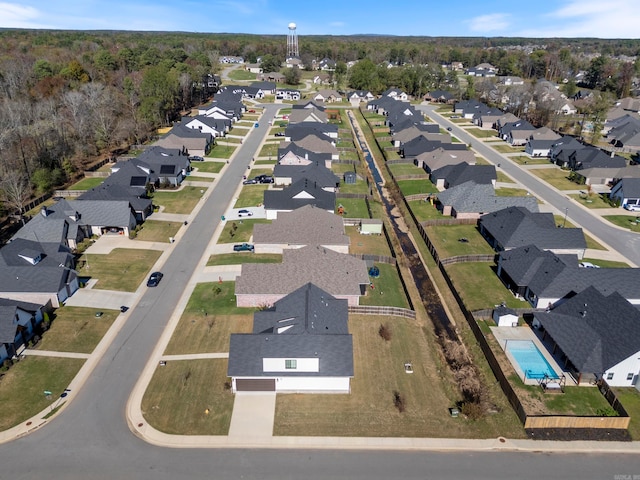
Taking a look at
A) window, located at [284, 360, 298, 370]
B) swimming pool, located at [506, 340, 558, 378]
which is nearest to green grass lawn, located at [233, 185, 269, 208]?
window, located at [284, 360, 298, 370]

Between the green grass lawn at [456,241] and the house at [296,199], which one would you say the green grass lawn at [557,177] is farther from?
the house at [296,199]

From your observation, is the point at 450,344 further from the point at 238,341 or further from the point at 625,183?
the point at 625,183

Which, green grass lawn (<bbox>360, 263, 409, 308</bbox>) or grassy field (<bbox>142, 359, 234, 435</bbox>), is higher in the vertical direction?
green grass lawn (<bbox>360, 263, 409, 308</bbox>)

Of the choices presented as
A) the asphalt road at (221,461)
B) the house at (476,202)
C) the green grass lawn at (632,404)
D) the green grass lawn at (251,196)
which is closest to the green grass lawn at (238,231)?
the green grass lawn at (251,196)

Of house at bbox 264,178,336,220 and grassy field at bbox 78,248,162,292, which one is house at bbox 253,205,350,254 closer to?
house at bbox 264,178,336,220

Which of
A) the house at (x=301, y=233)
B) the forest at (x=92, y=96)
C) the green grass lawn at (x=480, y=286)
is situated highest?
the forest at (x=92, y=96)

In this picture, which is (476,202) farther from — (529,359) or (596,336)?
(596,336)

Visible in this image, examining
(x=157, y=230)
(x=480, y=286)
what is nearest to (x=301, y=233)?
(x=480, y=286)
